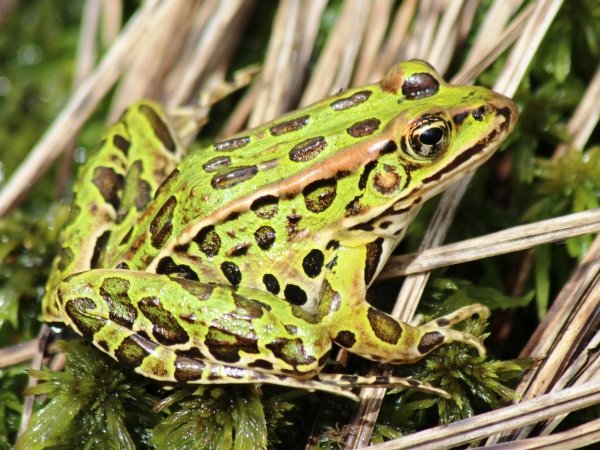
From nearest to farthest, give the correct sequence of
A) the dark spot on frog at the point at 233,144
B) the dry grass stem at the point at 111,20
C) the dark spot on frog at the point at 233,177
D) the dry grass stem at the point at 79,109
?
the dark spot on frog at the point at 233,177, the dark spot on frog at the point at 233,144, the dry grass stem at the point at 79,109, the dry grass stem at the point at 111,20

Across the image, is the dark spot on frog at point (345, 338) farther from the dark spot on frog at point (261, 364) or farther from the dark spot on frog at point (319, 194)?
the dark spot on frog at point (319, 194)

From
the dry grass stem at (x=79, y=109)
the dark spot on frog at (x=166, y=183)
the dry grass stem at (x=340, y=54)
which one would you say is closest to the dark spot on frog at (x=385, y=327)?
the dark spot on frog at (x=166, y=183)

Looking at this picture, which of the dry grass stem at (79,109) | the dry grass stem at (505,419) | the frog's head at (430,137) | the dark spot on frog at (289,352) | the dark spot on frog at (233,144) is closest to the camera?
the dry grass stem at (505,419)

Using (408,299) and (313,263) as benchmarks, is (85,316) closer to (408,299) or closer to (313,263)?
(313,263)

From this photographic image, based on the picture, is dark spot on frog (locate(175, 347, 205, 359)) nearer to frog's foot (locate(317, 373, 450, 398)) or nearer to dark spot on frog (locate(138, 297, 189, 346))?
dark spot on frog (locate(138, 297, 189, 346))

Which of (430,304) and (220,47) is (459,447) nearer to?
(430,304)

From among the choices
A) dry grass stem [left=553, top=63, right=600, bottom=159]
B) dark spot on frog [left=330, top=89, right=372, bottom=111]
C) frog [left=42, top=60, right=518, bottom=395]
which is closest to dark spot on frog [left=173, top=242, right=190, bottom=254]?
frog [left=42, top=60, right=518, bottom=395]

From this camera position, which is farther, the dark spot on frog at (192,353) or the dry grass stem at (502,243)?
the dry grass stem at (502,243)

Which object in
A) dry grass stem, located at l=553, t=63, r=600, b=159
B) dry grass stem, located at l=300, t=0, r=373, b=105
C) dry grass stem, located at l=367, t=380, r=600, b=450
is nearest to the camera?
dry grass stem, located at l=367, t=380, r=600, b=450

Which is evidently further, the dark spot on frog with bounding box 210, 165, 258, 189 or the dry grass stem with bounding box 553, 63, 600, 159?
the dry grass stem with bounding box 553, 63, 600, 159
